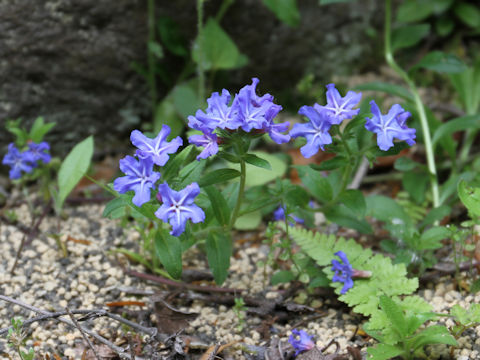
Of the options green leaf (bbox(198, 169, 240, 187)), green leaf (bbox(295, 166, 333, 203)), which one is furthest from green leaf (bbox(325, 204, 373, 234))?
green leaf (bbox(198, 169, 240, 187))

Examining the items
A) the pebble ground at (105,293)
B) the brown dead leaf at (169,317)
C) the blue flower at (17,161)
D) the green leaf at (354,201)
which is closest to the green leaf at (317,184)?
the green leaf at (354,201)

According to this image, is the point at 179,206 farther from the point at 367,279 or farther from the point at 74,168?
the point at 74,168

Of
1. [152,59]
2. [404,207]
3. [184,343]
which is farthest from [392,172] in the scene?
[184,343]

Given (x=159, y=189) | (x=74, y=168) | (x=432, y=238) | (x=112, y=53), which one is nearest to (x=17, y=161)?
(x=74, y=168)

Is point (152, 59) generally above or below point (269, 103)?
below

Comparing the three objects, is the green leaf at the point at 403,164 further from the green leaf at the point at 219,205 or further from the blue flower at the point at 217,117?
the blue flower at the point at 217,117

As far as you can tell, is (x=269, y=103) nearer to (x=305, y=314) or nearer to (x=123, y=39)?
(x=305, y=314)
